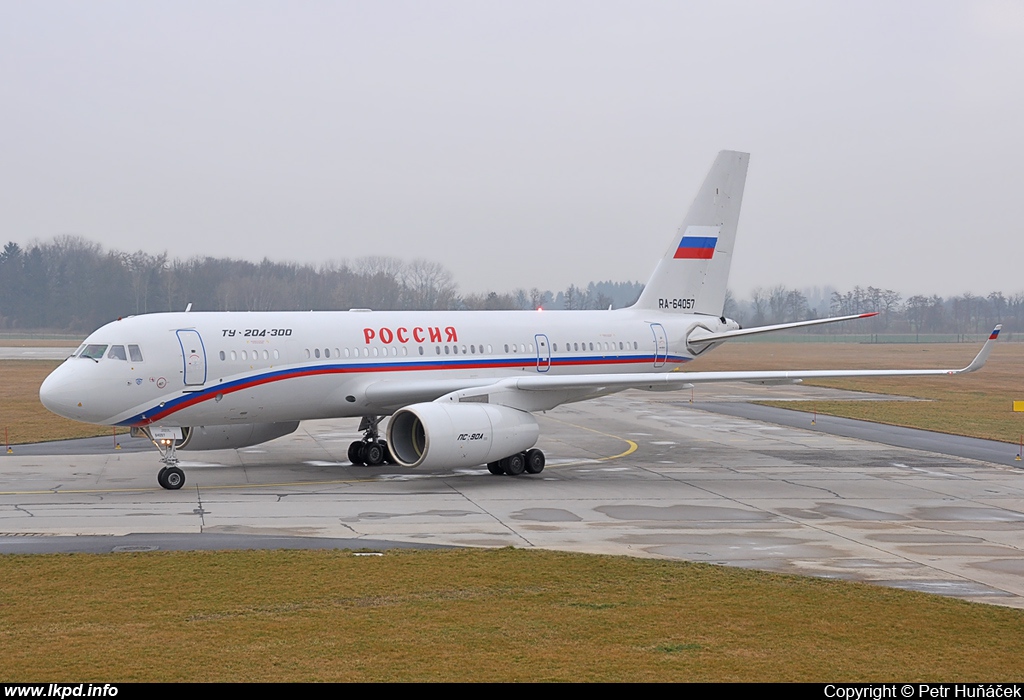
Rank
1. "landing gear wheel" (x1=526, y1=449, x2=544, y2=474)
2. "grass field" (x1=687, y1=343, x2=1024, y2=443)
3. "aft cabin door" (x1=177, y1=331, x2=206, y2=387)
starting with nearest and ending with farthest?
"aft cabin door" (x1=177, y1=331, x2=206, y2=387)
"landing gear wheel" (x1=526, y1=449, x2=544, y2=474)
"grass field" (x1=687, y1=343, x2=1024, y2=443)

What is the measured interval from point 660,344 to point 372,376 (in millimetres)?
10165

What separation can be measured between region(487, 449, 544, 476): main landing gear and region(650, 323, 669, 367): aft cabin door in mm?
7426

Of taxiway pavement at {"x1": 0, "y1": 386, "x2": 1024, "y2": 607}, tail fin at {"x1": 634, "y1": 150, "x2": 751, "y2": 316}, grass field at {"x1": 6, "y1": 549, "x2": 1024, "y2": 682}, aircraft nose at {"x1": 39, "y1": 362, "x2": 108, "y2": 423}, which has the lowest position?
taxiway pavement at {"x1": 0, "y1": 386, "x2": 1024, "y2": 607}

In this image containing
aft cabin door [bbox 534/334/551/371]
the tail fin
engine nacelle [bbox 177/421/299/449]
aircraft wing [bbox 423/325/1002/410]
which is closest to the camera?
aircraft wing [bbox 423/325/1002/410]

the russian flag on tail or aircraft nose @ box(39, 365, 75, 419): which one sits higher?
the russian flag on tail

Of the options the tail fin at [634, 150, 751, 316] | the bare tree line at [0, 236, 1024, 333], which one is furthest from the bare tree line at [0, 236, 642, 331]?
the tail fin at [634, 150, 751, 316]

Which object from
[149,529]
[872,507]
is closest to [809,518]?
[872,507]

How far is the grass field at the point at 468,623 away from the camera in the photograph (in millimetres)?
11070

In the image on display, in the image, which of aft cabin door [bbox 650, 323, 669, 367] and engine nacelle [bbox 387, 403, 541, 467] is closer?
engine nacelle [bbox 387, 403, 541, 467]

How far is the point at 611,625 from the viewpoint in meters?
12.9

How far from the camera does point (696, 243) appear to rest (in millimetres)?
34969

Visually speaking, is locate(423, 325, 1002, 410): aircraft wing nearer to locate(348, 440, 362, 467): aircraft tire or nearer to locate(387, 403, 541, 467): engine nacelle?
locate(387, 403, 541, 467): engine nacelle

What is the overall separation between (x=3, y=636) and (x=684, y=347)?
80.8 feet

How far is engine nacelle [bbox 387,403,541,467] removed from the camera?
79.7 feet
